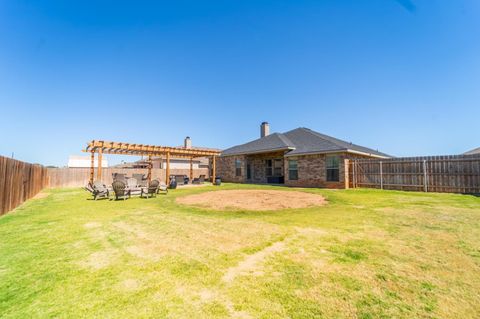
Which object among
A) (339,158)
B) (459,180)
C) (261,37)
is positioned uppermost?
(261,37)

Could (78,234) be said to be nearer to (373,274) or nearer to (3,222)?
(3,222)

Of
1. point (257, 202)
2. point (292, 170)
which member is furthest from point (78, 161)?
point (257, 202)

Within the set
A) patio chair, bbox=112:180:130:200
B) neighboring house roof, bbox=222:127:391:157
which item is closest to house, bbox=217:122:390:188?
neighboring house roof, bbox=222:127:391:157

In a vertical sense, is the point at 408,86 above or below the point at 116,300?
above

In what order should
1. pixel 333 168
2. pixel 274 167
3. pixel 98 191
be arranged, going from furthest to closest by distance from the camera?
pixel 274 167, pixel 333 168, pixel 98 191

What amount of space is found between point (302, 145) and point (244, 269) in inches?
683

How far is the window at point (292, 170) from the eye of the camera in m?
18.9

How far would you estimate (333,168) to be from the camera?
16250 millimetres

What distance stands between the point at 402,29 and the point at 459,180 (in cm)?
946

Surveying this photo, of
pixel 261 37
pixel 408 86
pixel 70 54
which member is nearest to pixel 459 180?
pixel 408 86

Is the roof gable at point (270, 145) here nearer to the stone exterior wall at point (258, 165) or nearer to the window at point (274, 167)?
the stone exterior wall at point (258, 165)

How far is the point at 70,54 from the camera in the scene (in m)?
13.2

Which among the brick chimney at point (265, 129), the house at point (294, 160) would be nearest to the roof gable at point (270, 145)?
the house at point (294, 160)

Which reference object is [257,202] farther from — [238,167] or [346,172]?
[238,167]
